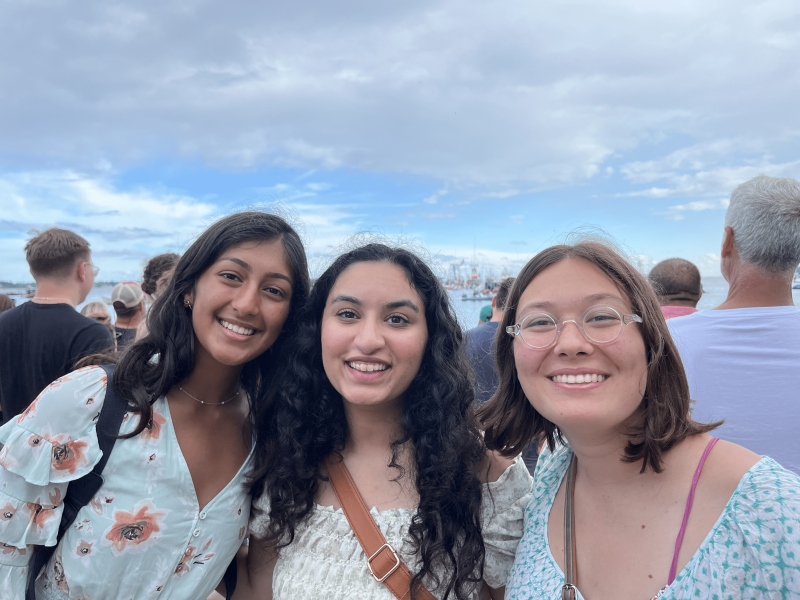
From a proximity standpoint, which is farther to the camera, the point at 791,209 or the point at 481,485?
the point at 791,209

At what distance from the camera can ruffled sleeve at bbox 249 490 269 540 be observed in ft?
7.50

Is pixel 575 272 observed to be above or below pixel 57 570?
above

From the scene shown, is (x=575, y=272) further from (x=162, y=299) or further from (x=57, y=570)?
(x=57, y=570)

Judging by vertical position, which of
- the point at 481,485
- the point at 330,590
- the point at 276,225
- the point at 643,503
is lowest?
the point at 330,590

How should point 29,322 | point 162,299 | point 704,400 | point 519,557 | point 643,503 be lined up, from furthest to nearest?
point 29,322 < point 704,400 < point 162,299 < point 519,557 < point 643,503

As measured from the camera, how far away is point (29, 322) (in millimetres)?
3854

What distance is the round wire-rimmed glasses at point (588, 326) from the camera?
169 centimetres

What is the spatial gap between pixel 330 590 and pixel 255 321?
114cm

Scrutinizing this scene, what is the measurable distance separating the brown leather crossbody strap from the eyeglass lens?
1.01 m

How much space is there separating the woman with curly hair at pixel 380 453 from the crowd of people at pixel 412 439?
0.03 feet

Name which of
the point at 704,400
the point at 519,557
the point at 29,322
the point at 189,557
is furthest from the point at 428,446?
the point at 29,322

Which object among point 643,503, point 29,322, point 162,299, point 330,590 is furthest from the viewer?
point 29,322

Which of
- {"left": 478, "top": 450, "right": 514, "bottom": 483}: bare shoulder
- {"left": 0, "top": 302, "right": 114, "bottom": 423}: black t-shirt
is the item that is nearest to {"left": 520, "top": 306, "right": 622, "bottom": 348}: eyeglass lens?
{"left": 478, "top": 450, "right": 514, "bottom": 483}: bare shoulder

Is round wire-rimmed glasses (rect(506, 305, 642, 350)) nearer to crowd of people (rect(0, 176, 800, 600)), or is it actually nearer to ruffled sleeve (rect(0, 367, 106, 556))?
crowd of people (rect(0, 176, 800, 600))
